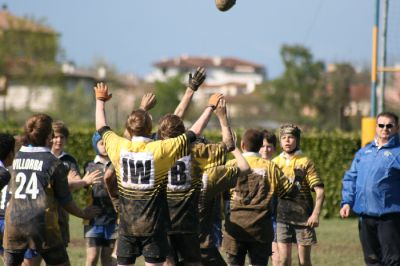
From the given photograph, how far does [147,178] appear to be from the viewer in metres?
8.07

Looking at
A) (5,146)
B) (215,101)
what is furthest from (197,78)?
(5,146)

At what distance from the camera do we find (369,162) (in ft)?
32.3

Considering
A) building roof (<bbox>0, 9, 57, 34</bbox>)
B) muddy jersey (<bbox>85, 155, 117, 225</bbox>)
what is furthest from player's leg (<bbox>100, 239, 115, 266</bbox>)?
building roof (<bbox>0, 9, 57, 34</bbox>)

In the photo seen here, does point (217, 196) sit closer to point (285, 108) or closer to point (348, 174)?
point (348, 174)

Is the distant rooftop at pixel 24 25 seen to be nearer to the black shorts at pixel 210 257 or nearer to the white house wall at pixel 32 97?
the white house wall at pixel 32 97

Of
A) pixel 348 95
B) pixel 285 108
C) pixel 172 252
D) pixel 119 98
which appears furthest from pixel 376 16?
pixel 285 108

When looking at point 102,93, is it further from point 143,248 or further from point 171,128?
point 143,248

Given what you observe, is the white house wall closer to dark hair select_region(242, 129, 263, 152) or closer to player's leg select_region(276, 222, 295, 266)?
player's leg select_region(276, 222, 295, 266)

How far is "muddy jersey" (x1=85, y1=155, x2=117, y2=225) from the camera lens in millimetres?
10695

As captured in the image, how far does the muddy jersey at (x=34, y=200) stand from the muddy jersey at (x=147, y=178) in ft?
2.02

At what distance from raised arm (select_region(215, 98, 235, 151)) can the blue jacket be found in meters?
1.83

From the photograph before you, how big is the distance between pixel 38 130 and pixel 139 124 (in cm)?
91

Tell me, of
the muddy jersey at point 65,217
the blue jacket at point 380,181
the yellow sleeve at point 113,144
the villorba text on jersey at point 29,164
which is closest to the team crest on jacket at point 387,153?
the blue jacket at point 380,181

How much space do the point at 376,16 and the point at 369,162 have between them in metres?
9.25
